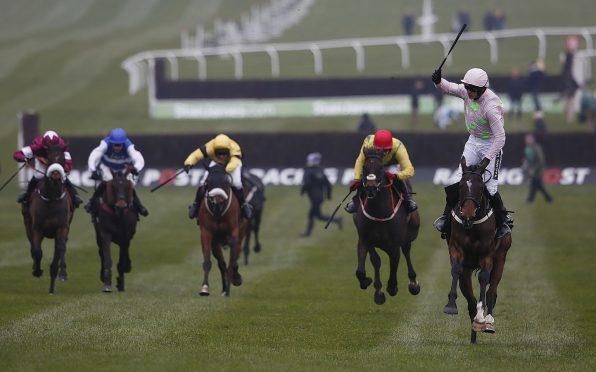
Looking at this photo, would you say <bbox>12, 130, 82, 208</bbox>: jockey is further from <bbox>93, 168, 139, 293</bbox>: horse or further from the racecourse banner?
the racecourse banner

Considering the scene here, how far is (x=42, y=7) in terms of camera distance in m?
72.5

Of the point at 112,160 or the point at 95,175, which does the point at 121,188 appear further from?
the point at 112,160

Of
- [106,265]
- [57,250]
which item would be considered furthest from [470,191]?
[57,250]

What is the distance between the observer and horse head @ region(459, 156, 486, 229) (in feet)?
44.3

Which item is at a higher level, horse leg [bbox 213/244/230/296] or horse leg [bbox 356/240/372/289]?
horse leg [bbox 356/240/372/289]

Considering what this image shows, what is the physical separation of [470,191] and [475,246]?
0.76 meters

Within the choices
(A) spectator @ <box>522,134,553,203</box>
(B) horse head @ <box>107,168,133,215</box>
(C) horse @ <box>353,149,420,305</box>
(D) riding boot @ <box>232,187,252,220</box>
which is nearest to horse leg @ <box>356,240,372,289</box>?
(C) horse @ <box>353,149,420,305</box>

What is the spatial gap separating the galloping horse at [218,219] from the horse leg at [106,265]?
156 cm

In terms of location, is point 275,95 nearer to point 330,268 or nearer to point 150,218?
point 150,218

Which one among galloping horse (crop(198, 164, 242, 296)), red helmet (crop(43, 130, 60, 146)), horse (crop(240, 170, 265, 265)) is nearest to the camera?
galloping horse (crop(198, 164, 242, 296))

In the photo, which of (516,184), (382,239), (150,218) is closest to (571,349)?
(382,239)

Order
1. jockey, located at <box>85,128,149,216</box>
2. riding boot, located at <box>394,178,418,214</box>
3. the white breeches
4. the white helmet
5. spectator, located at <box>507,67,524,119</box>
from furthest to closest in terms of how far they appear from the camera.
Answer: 1. spectator, located at <box>507,67,524,119</box>
2. jockey, located at <box>85,128,149,216</box>
3. riding boot, located at <box>394,178,418,214</box>
4. the white breeches
5. the white helmet

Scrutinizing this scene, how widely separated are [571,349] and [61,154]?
25.8 feet

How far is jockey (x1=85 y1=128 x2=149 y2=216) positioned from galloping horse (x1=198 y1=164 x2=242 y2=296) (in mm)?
1236
